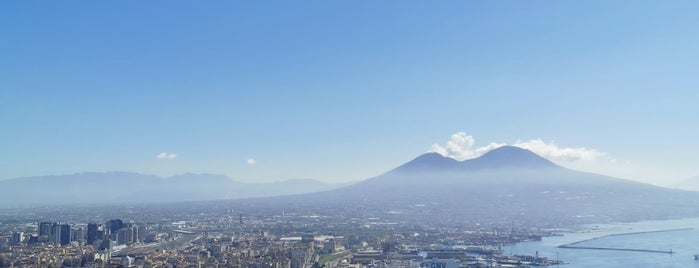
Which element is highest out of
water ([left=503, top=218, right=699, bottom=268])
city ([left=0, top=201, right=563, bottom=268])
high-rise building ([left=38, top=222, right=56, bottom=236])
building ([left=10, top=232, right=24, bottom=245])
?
high-rise building ([left=38, top=222, right=56, bottom=236])

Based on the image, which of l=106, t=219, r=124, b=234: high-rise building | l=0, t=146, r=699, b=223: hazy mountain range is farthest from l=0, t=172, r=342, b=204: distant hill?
l=106, t=219, r=124, b=234: high-rise building

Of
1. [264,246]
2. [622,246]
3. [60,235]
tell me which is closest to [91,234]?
[60,235]

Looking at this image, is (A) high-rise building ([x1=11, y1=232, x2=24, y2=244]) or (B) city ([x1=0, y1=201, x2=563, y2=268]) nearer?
(B) city ([x1=0, y1=201, x2=563, y2=268])

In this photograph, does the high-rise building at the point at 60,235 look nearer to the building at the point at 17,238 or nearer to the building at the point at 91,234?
the building at the point at 91,234

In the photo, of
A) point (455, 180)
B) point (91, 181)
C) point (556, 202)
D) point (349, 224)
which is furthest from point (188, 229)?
point (91, 181)

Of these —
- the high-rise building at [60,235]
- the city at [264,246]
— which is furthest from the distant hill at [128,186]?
the high-rise building at [60,235]

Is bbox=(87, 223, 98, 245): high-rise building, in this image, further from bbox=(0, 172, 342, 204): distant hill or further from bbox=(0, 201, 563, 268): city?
bbox=(0, 172, 342, 204): distant hill
